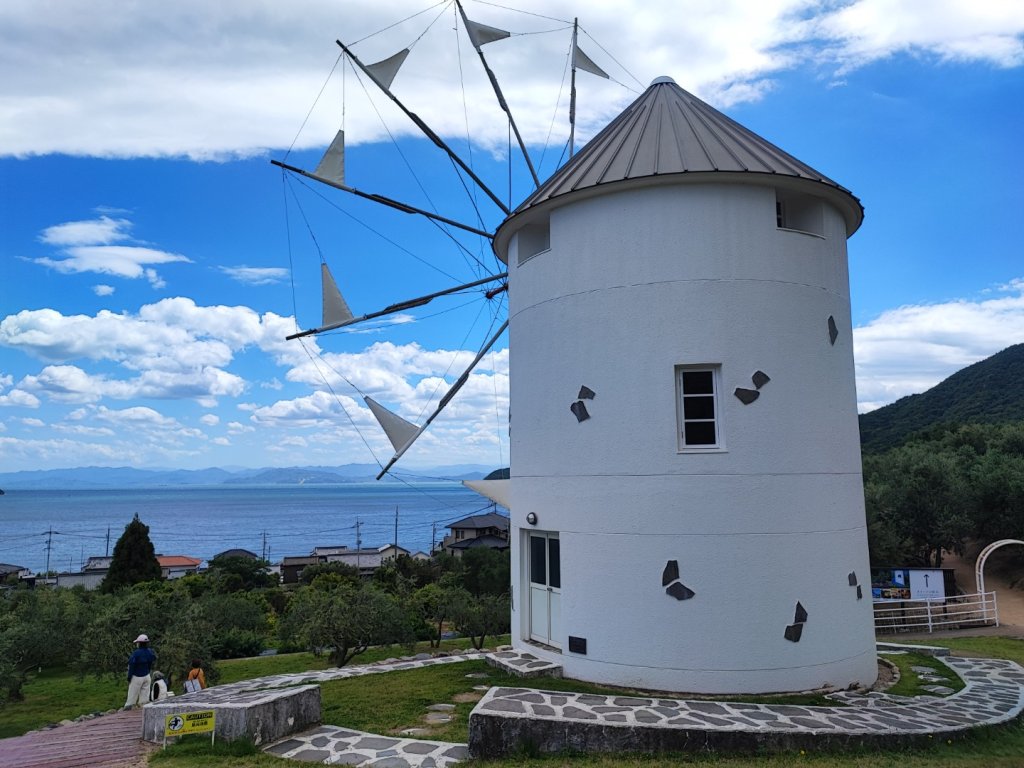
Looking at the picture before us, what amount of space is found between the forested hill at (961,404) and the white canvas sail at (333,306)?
4585 cm

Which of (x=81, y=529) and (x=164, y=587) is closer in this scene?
(x=164, y=587)

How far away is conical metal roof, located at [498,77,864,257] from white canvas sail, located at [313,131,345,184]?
4263 millimetres

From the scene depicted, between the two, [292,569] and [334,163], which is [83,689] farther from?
[292,569]

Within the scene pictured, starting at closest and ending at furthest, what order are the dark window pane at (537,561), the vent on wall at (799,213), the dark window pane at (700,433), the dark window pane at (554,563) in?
the dark window pane at (700,433), the vent on wall at (799,213), the dark window pane at (554,563), the dark window pane at (537,561)

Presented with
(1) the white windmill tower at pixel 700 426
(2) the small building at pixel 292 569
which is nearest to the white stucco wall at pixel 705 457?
(1) the white windmill tower at pixel 700 426

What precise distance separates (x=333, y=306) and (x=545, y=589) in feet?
24.1

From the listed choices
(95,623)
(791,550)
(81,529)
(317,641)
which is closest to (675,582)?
(791,550)

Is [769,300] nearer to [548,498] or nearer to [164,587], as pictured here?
[548,498]

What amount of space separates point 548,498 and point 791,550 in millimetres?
3456

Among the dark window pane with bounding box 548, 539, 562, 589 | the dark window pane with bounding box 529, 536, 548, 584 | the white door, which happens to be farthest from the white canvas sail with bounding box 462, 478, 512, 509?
the dark window pane with bounding box 548, 539, 562, 589

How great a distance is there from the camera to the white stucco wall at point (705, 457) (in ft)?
30.2

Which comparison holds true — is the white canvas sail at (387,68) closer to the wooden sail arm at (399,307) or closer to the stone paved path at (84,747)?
the wooden sail arm at (399,307)

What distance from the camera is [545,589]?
11.0 meters

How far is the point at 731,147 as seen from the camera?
1040 cm
